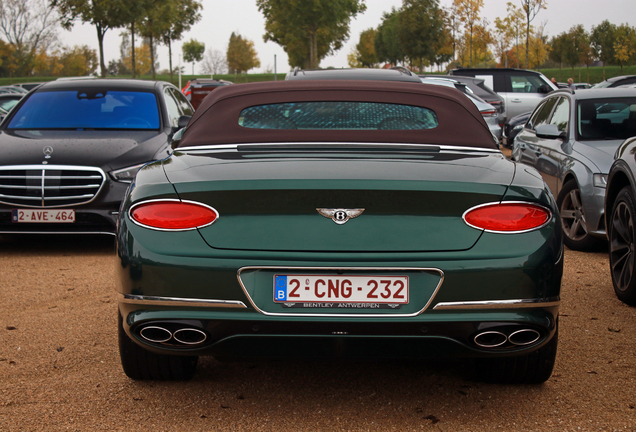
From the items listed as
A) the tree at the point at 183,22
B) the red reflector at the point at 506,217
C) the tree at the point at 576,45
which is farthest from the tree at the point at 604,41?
the red reflector at the point at 506,217

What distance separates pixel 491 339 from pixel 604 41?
68.6 meters

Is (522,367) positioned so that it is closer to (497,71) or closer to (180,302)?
(180,302)

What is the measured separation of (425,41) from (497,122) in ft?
162

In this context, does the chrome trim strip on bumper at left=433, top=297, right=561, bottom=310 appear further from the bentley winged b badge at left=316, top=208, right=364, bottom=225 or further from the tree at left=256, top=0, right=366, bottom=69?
the tree at left=256, top=0, right=366, bottom=69

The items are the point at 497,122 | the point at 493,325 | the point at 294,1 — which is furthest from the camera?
the point at 294,1

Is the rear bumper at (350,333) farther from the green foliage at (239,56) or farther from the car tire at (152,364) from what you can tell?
the green foliage at (239,56)

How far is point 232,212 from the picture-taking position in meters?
2.81

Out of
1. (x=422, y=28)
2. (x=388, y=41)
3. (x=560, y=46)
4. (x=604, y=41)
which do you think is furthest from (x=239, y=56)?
(x=604, y=41)

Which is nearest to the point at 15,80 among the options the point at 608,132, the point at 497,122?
the point at 497,122

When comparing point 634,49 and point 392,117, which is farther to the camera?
point 634,49

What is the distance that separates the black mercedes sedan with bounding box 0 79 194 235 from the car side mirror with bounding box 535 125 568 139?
3567 millimetres

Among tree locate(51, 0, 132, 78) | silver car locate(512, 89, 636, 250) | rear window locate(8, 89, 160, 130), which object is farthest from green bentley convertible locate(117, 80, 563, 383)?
tree locate(51, 0, 132, 78)

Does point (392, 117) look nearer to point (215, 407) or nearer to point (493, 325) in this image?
point (493, 325)

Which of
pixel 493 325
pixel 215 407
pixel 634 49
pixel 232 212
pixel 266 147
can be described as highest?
pixel 634 49
